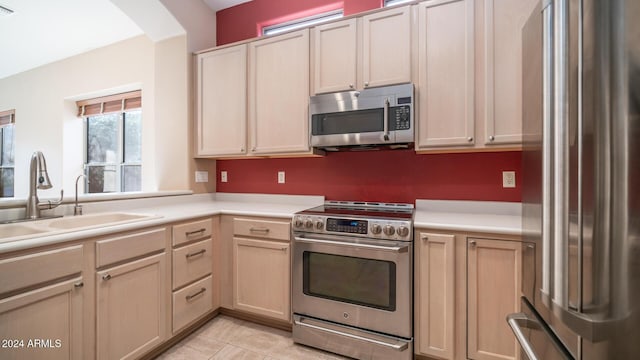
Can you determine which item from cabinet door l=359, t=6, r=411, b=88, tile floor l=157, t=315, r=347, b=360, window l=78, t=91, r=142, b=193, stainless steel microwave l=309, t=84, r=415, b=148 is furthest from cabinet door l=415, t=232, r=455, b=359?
window l=78, t=91, r=142, b=193

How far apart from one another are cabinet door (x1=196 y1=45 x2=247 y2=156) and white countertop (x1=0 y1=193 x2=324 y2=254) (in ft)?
1.72

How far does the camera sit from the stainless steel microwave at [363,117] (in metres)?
1.91

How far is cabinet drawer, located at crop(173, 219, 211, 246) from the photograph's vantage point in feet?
6.10

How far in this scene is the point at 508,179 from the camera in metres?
1.98

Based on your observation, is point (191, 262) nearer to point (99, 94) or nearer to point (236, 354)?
point (236, 354)

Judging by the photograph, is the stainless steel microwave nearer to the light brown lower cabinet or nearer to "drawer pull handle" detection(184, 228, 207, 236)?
the light brown lower cabinet

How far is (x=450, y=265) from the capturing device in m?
1.58

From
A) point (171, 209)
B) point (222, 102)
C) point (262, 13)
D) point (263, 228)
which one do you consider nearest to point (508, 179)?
point (263, 228)

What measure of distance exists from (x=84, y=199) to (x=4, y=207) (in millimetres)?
381

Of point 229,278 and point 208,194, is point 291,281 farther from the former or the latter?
point 208,194

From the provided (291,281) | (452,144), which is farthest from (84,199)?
(452,144)

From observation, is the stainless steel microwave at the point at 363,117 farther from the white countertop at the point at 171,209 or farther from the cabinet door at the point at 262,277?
the cabinet door at the point at 262,277

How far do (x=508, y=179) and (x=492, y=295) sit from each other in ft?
2.93

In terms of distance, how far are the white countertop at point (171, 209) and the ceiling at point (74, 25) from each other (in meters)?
1.69
